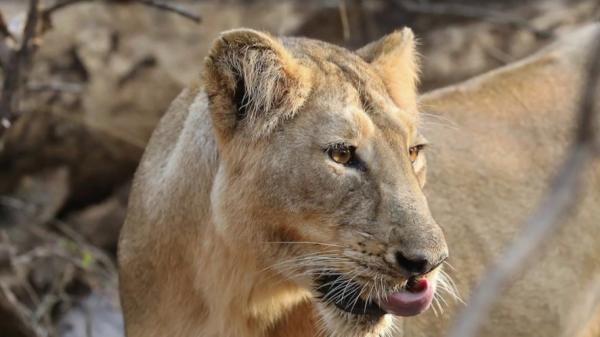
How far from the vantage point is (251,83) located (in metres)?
2.61

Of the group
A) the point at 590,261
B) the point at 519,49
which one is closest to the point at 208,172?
the point at 590,261

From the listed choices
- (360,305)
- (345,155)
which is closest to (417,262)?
(360,305)

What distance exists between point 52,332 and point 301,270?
7.59 ft

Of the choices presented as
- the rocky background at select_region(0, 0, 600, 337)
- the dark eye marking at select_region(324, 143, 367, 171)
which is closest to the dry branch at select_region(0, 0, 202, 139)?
the rocky background at select_region(0, 0, 600, 337)

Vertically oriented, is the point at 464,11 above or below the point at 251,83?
below

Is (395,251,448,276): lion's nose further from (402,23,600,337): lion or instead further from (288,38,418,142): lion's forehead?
(402,23,600,337): lion

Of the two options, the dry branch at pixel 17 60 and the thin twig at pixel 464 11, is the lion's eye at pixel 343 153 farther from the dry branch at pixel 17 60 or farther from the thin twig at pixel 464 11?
the thin twig at pixel 464 11

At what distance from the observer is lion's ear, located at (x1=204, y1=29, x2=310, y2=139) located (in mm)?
2611

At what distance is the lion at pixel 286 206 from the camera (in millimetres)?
2439

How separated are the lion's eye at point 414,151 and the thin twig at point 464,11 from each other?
3365 millimetres

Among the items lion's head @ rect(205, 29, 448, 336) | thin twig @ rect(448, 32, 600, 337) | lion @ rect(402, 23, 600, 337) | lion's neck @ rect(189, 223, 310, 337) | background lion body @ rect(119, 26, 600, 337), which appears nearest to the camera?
thin twig @ rect(448, 32, 600, 337)

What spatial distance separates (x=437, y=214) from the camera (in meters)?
3.42

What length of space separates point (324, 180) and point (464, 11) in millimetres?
4261

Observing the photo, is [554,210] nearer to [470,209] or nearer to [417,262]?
[417,262]
